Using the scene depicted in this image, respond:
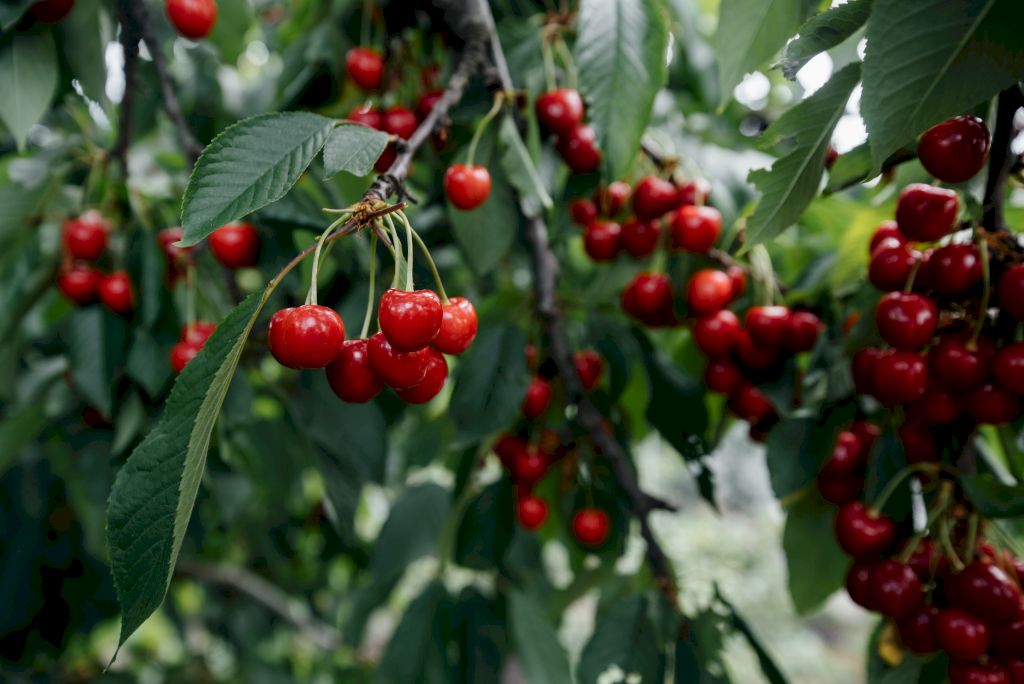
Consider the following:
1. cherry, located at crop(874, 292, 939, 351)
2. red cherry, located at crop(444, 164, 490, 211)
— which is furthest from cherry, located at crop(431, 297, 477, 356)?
cherry, located at crop(874, 292, 939, 351)

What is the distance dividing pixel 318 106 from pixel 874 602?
1.15 m

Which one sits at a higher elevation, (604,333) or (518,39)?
(518,39)

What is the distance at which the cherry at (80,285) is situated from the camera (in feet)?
3.85

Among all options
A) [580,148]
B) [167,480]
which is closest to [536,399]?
[580,148]

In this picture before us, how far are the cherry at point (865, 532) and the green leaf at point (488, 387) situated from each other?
444mm

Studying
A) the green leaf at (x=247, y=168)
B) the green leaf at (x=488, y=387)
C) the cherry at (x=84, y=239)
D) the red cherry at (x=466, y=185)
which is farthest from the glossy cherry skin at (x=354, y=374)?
the cherry at (x=84, y=239)

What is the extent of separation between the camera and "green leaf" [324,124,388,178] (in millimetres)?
591

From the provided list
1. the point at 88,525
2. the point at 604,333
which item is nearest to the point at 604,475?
the point at 604,333

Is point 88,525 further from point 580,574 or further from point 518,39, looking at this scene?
point 518,39

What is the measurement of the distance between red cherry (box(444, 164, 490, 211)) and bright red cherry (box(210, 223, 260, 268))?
15.0 inches

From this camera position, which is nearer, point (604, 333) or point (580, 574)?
point (604, 333)

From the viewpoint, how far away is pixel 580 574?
154cm

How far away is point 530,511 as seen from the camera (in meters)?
1.25

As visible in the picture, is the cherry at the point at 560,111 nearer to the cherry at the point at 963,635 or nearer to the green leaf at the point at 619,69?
the green leaf at the point at 619,69
